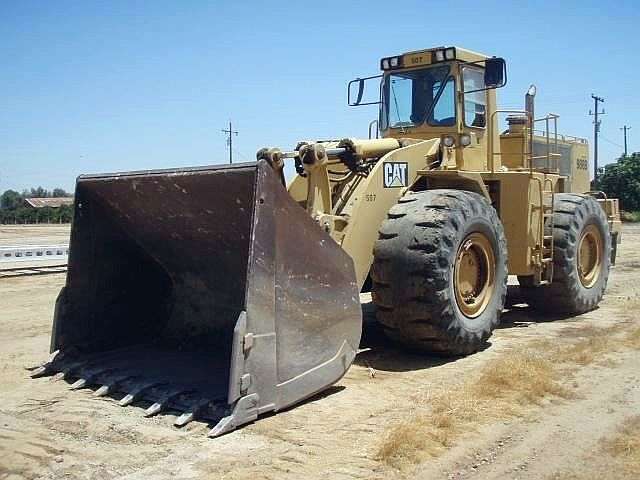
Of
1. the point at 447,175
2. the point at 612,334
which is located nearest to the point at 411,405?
the point at 447,175

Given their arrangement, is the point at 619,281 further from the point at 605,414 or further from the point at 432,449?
the point at 432,449

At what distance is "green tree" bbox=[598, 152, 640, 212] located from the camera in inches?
1585

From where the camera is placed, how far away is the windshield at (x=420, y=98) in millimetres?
7496

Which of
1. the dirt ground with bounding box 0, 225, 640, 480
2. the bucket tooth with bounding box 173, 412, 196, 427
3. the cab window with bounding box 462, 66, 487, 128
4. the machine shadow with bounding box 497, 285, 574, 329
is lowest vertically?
the dirt ground with bounding box 0, 225, 640, 480

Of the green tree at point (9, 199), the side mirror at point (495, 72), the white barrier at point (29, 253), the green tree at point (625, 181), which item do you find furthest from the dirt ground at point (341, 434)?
the green tree at point (9, 199)

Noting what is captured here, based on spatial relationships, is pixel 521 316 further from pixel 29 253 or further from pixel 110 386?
pixel 29 253

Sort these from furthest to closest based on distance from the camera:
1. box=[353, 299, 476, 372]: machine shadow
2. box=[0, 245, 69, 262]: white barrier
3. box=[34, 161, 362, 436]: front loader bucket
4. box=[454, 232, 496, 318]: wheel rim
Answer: box=[0, 245, 69, 262]: white barrier
box=[454, 232, 496, 318]: wheel rim
box=[353, 299, 476, 372]: machine shadow
box=[34, 161, 362, 436]: front loader bucket

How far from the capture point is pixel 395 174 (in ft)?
20.5

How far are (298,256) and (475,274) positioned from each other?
241 centimetres

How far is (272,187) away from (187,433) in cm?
159

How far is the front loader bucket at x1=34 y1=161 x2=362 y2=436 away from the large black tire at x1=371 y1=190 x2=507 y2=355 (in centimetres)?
62

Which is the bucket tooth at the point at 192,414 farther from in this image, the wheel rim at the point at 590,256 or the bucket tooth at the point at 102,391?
the wheel rim at the point at 590,256

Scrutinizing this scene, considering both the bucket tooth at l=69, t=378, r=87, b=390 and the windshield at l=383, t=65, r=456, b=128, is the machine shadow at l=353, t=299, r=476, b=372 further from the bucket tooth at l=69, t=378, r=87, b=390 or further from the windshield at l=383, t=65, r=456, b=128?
the windshield at l=383, t=65, r=456, b=128

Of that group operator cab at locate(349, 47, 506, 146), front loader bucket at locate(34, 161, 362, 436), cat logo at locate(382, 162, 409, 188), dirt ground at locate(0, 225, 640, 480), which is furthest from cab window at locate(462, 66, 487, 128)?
front loader bucket at locate(34, 161, 362, 436)
